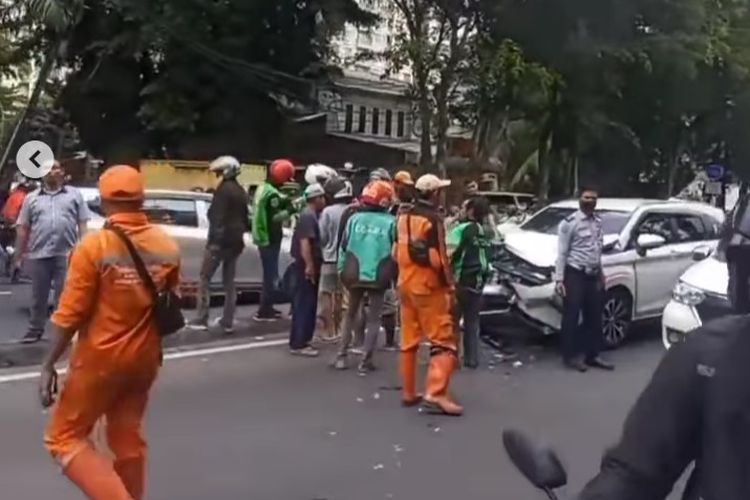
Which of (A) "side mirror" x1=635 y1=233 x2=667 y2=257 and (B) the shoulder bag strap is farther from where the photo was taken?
(A) "side mirror" x1=635 y1=233 x2=667 y2=257

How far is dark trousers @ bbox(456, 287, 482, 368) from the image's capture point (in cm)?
1190

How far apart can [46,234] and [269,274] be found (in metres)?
3.07

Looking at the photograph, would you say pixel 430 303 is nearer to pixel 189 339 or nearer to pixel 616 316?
pixel 189 339

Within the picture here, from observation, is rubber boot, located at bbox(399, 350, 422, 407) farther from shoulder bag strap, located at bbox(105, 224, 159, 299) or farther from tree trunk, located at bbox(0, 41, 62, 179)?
tree trunk, located at bbox(0, 41, 62, 179)

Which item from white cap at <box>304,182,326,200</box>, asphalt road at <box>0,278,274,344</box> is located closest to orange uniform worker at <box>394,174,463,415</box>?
white cap at <box>304,182,326,200</box>

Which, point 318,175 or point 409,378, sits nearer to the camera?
point 409,378

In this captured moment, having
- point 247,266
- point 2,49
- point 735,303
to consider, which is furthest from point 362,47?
point 735,303

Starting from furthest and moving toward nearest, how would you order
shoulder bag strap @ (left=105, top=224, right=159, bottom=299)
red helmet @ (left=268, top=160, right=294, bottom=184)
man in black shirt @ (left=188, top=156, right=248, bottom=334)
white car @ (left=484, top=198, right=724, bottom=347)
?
red helmet @ (left=268, top=160, right=294, bottom=184)
man in black shirt @ (left=188, top=156, right=248, bottom=334)
white car @ (left=484, top=198, right=724, bottom=347)
shoulder bag strap @ (left=105, top=224, right=159, bottom=299)

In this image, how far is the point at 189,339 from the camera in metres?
13.1

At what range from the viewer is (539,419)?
9828 millimetres

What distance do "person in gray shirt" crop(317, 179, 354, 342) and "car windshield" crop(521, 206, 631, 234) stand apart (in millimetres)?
2332

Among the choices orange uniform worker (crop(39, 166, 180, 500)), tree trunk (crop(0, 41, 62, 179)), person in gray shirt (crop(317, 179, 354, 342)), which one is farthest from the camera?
tree trunk (crop(0, 41, 62, 179))

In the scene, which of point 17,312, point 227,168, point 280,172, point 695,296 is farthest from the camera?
point 17,312

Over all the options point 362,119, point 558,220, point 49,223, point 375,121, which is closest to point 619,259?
point 558,220
